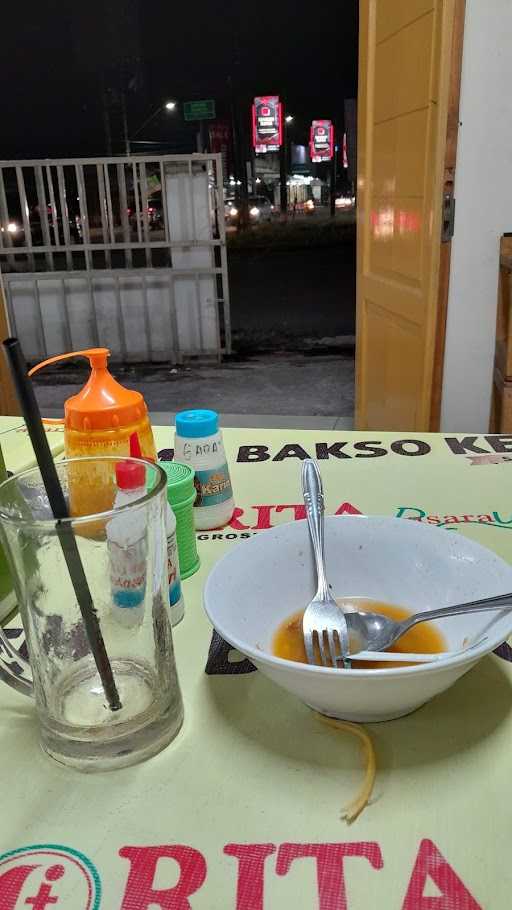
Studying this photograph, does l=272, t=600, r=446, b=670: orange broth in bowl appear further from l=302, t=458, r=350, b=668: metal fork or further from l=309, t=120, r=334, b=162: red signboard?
l=309, t=120, r=334, b=162: red signboard

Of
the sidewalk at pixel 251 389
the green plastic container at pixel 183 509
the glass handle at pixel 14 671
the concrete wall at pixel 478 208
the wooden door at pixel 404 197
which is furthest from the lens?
the sidewalk at pixel 251 389

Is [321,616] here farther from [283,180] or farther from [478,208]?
[283,180]

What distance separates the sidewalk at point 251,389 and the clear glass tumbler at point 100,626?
2.85 m

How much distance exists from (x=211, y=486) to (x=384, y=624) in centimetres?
34

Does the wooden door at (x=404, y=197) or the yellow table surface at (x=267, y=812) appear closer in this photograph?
the yellow table surface at (x=267, y=812)

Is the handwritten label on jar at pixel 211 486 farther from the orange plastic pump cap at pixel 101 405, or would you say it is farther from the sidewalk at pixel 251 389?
the sidewalk at pixel 251 389

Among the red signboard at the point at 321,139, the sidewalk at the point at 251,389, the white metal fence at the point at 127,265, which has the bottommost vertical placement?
the sidewalk at the point at 251,389

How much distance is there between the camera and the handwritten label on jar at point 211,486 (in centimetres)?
89

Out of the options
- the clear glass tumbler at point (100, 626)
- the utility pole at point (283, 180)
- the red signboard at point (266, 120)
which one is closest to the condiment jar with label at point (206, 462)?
the clear glass tumbler at point (100, 626)

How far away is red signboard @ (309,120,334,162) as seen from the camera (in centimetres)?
1437

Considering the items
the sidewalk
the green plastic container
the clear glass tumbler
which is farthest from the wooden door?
the clear glass tumbler

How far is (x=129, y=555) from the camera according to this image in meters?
0.52

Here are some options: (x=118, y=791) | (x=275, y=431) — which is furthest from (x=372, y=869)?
(x=275, y=431)

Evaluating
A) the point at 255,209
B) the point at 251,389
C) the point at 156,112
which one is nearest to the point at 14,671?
the point at 251,389
